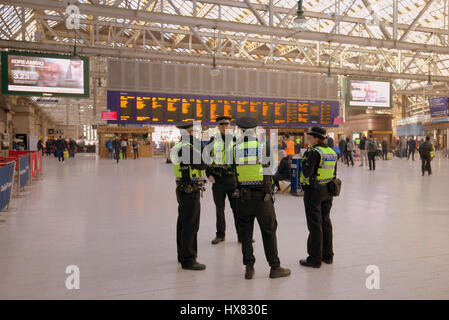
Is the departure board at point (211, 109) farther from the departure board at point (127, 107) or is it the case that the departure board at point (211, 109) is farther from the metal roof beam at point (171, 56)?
the metal roof beam at point (171, 56)

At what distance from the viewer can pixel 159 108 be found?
2069cm

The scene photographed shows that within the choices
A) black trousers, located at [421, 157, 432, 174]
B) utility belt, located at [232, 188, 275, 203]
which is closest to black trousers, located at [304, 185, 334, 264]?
utility belt, located at [232, 188, 275, 203]

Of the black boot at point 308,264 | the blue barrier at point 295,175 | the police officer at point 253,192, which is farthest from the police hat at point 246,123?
the blue barrier at point 295,175

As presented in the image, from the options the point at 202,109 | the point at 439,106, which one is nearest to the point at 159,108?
the point at 202,109

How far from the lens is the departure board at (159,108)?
20.6 m

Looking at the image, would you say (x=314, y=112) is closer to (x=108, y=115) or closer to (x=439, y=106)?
(x=108, y=115)

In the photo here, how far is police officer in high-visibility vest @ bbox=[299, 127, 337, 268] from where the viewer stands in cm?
410

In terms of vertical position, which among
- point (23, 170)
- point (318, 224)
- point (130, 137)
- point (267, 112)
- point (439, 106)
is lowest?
point (318, 224)

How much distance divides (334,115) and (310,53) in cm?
995

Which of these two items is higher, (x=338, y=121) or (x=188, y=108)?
(x=188, y=108)

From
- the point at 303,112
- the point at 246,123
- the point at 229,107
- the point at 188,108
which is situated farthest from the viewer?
the point at 303,112

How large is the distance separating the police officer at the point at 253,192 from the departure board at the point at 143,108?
56.6 ft

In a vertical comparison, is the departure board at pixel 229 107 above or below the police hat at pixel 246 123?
above

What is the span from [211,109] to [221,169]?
17.0 metres
